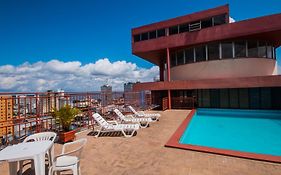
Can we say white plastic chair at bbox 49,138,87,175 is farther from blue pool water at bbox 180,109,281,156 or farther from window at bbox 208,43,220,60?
window at bbox 208,43,220,60

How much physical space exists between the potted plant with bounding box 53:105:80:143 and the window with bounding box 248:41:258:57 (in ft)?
51.3

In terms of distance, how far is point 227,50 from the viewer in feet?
50.9

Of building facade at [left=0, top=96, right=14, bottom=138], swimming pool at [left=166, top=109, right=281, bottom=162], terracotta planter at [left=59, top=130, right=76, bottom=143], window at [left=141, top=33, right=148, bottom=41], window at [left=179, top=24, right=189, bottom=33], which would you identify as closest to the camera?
building facade at [left=0, top=96, right=14, bottom=138]

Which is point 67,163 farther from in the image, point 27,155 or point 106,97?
point 106,97

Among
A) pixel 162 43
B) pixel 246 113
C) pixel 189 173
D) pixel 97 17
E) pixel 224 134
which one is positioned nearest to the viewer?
pixel 189 173

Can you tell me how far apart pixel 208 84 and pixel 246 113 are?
12.5 ft

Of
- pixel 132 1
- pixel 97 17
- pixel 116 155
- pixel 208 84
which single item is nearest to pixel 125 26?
pixel 97 17

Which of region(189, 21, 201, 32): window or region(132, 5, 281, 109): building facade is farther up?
region(189, 21, 201, 32): window

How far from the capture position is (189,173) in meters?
3.96

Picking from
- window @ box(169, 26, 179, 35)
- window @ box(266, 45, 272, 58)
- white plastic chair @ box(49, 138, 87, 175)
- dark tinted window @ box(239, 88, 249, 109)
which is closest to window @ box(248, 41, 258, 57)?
window @ box(266, 45, 272, 58)

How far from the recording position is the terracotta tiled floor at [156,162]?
4.06 metres

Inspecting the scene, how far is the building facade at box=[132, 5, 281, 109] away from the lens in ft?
45.3

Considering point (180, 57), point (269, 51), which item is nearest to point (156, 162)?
point (180, 57)

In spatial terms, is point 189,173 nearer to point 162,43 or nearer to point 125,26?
point 162,43
